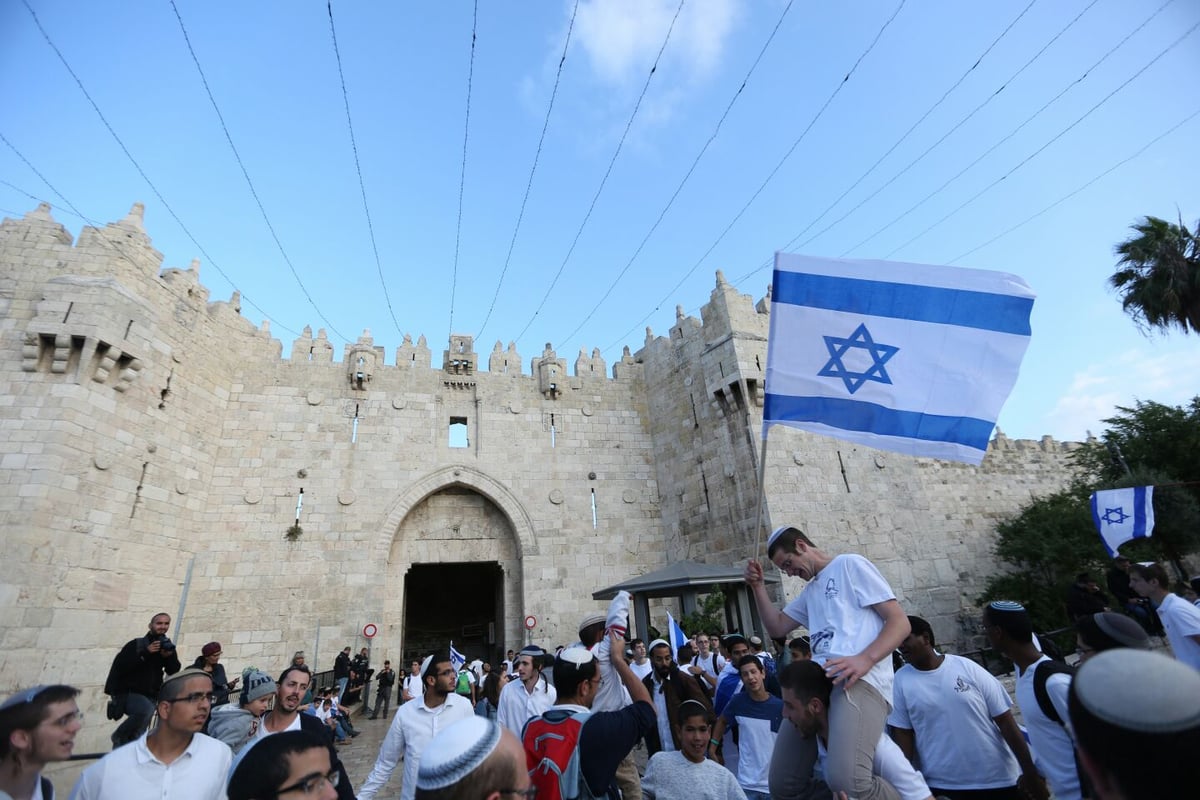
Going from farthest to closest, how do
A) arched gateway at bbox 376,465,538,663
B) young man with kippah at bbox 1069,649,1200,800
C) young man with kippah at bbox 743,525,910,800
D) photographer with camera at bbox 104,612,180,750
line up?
arched gateway at bbox 376,465,538,663, photographer with camera at bbox 104,612,180,750, young man with kippah at bbox 743,525,910,800, young man with kippah at bbox 1069,649,1200,800

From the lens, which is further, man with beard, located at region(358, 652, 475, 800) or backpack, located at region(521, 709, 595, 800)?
man with beard, located at region(358, 652, 475, 800)

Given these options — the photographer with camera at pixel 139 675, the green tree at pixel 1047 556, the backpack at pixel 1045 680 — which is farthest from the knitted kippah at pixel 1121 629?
the green tree at pixel 1047 556

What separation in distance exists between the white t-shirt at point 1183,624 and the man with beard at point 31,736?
18.1ft

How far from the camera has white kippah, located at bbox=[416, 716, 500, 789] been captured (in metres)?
1.28

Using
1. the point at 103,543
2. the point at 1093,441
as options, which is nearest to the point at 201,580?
the point at 103,543

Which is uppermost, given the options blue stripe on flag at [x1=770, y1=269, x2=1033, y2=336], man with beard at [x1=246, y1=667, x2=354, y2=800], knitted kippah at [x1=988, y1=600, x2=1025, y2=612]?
blue stripe on flag at [x1=770, y1=269, x2=1033, y2=336]

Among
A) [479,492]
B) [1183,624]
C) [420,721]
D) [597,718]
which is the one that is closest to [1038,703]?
[1183,624]

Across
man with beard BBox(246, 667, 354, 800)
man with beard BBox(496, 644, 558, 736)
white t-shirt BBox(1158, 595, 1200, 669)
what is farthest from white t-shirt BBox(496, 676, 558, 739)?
white t-shirt BBox(1158, 595, 1200, 669)

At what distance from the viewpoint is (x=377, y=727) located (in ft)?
33.8

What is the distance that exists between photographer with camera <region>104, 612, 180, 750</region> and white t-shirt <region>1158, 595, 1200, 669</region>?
750cm

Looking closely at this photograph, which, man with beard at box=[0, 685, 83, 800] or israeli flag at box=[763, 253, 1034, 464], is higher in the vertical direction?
israeli flag at box=[763, 253, 1034, 464]

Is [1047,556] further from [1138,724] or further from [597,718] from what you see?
[1138,724]

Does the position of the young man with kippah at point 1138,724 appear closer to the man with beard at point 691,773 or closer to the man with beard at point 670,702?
the man with beard at point 691,773

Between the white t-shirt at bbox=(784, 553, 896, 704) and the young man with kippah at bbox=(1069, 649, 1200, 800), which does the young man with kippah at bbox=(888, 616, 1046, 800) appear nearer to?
the white t-shirt at bbox=(784, 553, 896, 704)
